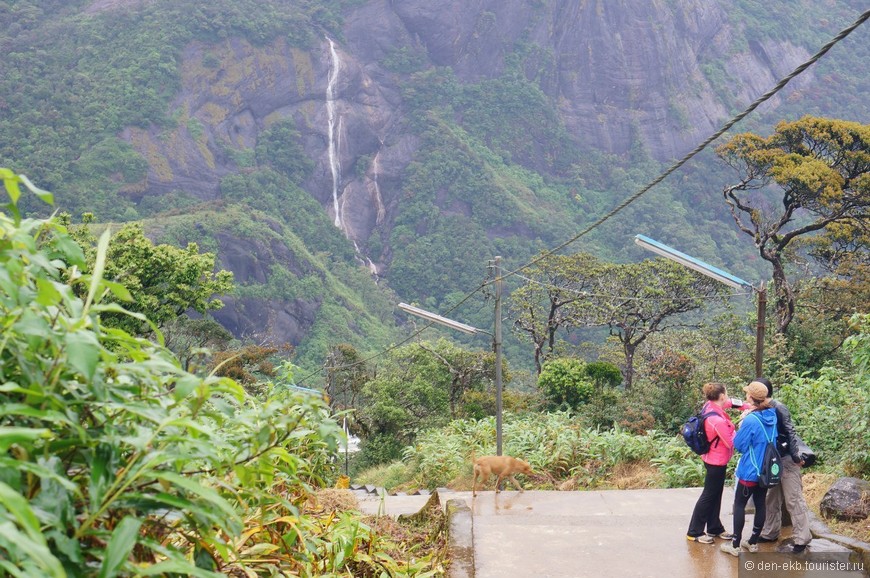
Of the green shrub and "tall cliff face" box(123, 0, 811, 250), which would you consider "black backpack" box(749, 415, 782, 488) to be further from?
"tall cliff face" box(123, 0, 811, 250)

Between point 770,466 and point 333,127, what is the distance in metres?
85.8

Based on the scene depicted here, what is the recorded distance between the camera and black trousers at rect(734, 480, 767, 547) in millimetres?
5422

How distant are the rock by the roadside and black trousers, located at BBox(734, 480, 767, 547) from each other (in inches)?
37.4

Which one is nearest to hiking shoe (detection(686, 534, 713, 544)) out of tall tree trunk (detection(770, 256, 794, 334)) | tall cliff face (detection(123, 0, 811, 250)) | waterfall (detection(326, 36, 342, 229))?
tall tree trunk (detection(770, 256, 794, 334))

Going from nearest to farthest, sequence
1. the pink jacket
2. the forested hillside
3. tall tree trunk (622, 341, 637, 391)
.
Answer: the pink jacket → tall tree trunk (622, 341, 637, 391) → the forested hillside

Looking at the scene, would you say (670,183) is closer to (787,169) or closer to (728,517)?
(787,169)

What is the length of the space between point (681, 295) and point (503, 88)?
7613 centimetres

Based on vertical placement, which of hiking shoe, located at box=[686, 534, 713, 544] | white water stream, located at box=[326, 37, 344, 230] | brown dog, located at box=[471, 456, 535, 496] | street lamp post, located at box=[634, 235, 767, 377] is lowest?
brown dog, located at box=[471, 456, 535, 496]

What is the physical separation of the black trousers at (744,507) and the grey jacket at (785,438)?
0.28 meters

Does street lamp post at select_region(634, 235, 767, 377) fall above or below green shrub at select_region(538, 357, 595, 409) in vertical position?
above

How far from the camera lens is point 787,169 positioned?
735 inches

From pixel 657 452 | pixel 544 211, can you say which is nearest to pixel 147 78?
pixel 544 211

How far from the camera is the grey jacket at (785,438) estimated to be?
534 cm

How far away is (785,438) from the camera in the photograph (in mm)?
5363
